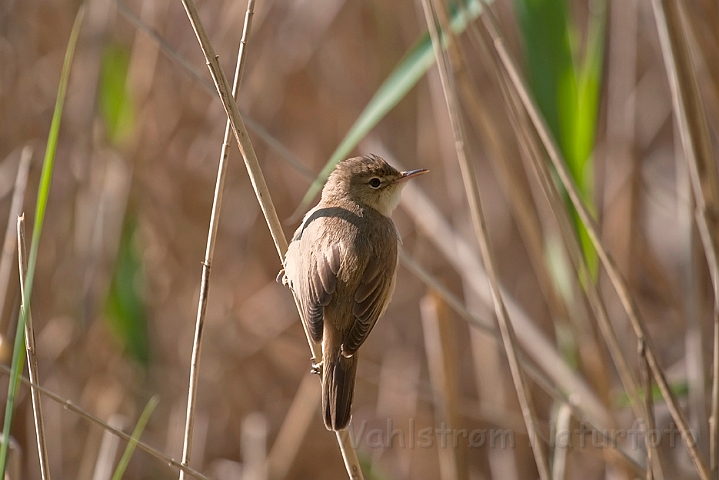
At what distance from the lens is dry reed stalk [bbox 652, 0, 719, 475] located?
7.34 ft

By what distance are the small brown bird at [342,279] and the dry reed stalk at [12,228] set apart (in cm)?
85

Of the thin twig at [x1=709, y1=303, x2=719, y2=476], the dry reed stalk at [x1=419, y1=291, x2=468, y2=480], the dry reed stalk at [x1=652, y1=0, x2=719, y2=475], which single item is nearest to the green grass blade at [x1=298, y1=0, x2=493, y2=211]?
the dry reed stalk at [x1=652, y1=0, x2=719, y2=475]

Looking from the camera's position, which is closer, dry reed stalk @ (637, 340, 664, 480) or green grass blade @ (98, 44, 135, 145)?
dry reed stalk @ (637, 340, 664, 480)

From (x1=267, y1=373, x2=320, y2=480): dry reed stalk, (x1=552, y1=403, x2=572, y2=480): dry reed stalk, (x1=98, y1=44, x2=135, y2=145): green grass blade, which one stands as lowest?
(x1=552, y1=403, x2=572, y2=480): dry reed stalk

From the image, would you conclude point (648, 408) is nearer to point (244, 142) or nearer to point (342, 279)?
point (342, 279)

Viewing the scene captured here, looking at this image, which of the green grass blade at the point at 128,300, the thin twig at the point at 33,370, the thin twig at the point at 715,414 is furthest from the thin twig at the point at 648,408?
the green grass blade at the point at 128,300

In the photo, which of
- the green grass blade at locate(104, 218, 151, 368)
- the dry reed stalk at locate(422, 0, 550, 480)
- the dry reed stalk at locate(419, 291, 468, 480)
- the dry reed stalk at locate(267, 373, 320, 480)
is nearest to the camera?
the dry reed stalk at locate(422, 0, 550, 480)

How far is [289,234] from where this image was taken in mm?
4633

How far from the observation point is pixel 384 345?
478cm

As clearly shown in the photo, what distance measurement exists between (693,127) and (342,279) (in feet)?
4.08

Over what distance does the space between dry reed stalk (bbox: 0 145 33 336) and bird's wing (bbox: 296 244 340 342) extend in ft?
3.11

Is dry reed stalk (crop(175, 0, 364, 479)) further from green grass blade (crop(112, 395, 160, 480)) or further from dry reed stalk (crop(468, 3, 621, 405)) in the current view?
dry reed stalk (crop(468, 3, 621, 405))

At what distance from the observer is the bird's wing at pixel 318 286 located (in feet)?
8.63

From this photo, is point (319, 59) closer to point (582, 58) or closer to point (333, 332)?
point (582, 58)
